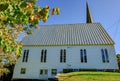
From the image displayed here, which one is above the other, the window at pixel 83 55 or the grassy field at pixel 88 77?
the window at pixel 83 55

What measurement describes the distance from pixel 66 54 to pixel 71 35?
18.2 ft

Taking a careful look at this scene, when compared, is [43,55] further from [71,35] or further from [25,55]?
[71,35]

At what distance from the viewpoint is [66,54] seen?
103ft

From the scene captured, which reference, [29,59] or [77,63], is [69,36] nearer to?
[77,63]

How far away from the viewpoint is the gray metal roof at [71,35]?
3180cm

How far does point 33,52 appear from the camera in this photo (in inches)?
1314

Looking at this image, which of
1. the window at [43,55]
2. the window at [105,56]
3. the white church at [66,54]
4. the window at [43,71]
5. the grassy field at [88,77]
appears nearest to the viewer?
the grassy field at [88,77]

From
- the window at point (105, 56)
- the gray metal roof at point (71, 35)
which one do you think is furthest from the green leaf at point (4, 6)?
the gray metal roof at point (71, 35)

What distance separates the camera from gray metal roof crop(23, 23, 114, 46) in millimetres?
31797

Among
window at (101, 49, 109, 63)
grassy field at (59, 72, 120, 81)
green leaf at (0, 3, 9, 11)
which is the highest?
window at (101, 49, 109, 63)

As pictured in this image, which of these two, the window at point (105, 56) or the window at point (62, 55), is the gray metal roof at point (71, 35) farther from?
the window at point (62, 55)

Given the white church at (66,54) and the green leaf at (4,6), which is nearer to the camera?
the green leaf at (4,6)

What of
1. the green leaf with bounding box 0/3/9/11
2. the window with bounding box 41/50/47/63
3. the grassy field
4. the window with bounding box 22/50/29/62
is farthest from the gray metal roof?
the green leaf with bounding box 0/3/9/11

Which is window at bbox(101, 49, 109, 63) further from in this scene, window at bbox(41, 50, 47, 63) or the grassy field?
the grassy field
